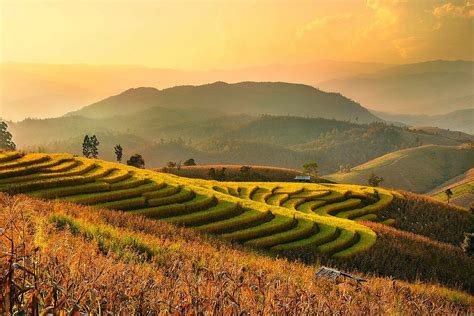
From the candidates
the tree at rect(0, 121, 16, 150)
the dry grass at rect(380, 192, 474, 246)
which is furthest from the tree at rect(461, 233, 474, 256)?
the tree at rect(0, 121, 16, 150)

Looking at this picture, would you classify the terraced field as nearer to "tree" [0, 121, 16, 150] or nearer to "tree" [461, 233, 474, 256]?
"tree" [461, 233, 474, 256]

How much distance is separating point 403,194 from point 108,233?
52.5 metres

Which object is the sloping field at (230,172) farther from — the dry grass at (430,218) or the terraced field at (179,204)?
the terraced field at (179,204)

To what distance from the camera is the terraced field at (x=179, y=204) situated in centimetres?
Answer: 3147

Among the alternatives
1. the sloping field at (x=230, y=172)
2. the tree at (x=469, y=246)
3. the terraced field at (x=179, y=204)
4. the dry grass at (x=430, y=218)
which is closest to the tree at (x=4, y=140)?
the sloping field at (x=230, y=172)

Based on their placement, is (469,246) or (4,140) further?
(4,140)

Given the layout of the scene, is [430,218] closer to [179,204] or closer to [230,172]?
[179,204]

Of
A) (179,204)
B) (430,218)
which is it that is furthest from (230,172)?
(179,204)

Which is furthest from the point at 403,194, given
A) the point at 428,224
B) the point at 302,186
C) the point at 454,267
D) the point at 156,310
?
the point at 156,310

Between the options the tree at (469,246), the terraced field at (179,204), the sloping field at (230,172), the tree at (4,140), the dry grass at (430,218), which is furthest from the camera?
the tree at (4,140)

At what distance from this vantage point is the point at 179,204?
3434 cm

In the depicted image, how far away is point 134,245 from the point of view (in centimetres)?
1373

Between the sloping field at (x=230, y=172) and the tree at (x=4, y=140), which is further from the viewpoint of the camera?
the tree at (x=4, y=140)

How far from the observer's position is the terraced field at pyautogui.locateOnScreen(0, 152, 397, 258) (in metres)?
31.5
